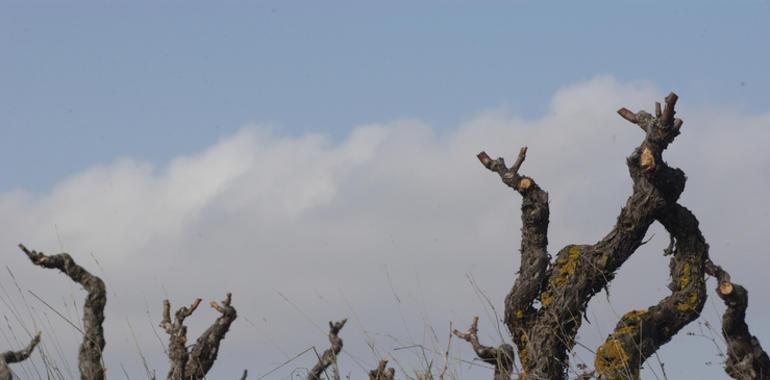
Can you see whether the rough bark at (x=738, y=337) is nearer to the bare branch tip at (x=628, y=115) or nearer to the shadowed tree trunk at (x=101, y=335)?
the bare branch tip at (x=628, y=115)

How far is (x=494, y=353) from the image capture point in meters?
7.97

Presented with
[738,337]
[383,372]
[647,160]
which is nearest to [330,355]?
[383,372]

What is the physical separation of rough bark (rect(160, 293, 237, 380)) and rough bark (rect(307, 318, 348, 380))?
857mm

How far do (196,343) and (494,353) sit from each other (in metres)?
2.45

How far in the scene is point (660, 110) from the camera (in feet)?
25.1

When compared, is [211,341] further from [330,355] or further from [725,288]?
[725,288]

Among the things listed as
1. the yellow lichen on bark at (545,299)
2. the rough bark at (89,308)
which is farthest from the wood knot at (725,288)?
the rough bark at (89,308)

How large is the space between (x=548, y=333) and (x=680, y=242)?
4.83 ft

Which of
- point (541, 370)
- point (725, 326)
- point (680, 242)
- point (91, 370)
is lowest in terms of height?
point (91, 370)

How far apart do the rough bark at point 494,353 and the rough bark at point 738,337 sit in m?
1.84

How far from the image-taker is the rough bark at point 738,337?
26.1ft

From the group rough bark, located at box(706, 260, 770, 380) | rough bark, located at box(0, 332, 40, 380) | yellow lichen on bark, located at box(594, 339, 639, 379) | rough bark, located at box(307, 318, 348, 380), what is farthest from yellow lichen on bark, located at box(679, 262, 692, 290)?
rough bark, located at box(0, 332, 40, 380)

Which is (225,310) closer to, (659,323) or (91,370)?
(91,370)

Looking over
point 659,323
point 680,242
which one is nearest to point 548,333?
point 659,323
